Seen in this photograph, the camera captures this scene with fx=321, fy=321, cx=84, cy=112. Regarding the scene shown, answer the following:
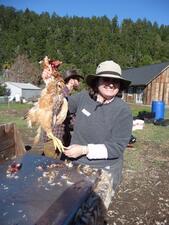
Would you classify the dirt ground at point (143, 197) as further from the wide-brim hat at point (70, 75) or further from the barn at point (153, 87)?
the barn at point (153, 87)

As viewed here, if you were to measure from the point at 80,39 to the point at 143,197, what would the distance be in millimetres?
88051

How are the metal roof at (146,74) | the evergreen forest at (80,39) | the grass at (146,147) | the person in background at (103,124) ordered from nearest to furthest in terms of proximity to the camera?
the person in background at (103,124) → the grass at (146,147) → the metal roof at (146,74) → the evergreen forest at (80,39)

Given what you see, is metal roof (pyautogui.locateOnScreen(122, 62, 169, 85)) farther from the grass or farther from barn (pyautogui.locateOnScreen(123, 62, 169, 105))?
the grass

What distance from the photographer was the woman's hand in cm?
268

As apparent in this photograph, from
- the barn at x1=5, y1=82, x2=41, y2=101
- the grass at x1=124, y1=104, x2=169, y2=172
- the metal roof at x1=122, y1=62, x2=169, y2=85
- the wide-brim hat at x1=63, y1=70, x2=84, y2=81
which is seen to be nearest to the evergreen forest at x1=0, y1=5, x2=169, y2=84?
the metal roof at x1=122, y1=62, x2=169, y2=85

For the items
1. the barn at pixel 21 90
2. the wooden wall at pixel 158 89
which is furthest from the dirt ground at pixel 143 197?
the barn at pixel 21 90

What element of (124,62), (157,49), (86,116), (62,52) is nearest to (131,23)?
(157,49)

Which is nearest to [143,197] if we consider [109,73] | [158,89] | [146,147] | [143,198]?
[143,198]

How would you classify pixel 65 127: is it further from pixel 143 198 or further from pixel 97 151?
pixel 143 198

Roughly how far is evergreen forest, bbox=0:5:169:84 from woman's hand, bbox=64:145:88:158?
70.6 meters

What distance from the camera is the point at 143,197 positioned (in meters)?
5.84

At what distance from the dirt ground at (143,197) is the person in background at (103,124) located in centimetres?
223

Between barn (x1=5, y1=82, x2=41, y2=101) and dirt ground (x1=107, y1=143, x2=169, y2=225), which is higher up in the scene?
barn (x1=5, y1=82, x2=41, y2=101)

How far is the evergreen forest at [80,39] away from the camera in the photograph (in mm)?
79250
